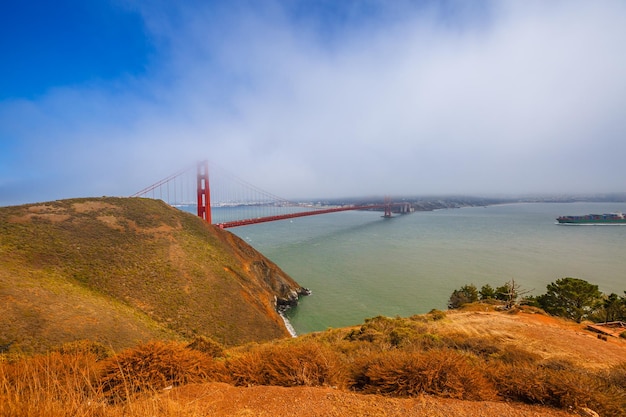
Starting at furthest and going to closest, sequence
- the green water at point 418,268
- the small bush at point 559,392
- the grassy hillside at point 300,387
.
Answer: the green water at point 418,268 < the small bush at point 559,392 < the grassy hillside at point 300,387

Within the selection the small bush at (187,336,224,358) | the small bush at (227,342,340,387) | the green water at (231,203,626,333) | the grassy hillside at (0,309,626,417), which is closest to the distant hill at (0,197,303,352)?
the small bush at (187,336,224,358)

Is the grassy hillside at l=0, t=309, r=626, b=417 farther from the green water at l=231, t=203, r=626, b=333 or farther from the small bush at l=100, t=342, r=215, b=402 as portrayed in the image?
the green water at l=231, t=203, r=626, b=333

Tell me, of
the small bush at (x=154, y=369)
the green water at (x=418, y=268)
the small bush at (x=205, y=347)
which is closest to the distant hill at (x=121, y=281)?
the small bush at (x=205, y=347)

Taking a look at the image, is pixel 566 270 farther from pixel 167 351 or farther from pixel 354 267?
pixel 167 351

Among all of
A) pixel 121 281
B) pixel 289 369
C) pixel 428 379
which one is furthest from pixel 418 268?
pixel 289 369

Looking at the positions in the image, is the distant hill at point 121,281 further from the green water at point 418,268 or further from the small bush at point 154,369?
the green water at point 418,268

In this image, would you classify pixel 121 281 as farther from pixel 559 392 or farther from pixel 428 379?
pixel 559 392

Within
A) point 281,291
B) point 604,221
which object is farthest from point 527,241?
point 281,291
